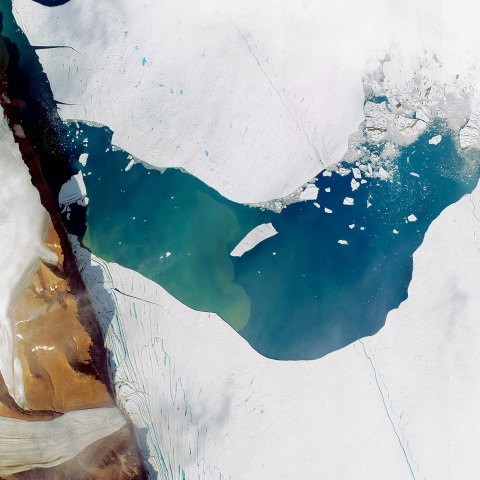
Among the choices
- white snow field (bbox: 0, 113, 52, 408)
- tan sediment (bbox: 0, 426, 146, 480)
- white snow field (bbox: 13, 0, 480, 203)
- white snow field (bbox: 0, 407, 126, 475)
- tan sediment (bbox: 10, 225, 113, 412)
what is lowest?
tan sediment (bbox: 0, 426, 146, 480)

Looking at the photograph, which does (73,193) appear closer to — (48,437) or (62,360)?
(62,360)

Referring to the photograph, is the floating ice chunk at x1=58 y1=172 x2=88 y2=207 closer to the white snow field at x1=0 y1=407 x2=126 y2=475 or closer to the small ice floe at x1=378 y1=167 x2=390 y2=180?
the white snow field at x1=0 y1=407 x2=126 y2=475

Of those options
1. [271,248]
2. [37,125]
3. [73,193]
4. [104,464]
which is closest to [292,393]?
[271,248]

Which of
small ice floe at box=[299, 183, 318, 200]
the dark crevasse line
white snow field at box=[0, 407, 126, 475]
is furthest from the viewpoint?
small ice floe at box=[299, 183, 318, 200]

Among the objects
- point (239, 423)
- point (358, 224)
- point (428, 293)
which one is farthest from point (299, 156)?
point (239, 423)

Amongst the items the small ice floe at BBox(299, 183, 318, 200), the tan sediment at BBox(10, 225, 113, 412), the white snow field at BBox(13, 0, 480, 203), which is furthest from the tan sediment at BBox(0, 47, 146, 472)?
the small ice floe at BBox(299, 183, 318, 200)

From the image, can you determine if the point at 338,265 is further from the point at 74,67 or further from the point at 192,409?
the point at 74,67

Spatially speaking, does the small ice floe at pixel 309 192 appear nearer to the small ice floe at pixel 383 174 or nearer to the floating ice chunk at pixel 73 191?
the small ice floe at pixel 383 174
